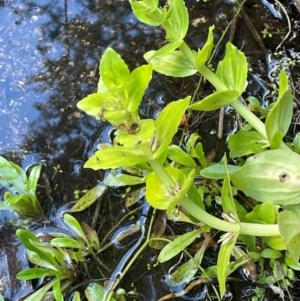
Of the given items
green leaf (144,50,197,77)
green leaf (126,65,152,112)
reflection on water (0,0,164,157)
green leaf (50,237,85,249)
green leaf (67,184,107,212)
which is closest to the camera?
green leaf (126,65,152,112)

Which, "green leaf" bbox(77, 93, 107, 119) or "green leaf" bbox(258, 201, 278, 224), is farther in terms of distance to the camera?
"green leaf" bbox(258, 201, 278, 224)

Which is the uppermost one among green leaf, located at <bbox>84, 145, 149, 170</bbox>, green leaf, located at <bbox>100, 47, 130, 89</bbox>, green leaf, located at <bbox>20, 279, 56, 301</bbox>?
green leaf, located at <bbox>100, 47, 130, 89</bbox>

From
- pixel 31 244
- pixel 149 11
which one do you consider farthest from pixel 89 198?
pixel 149 11

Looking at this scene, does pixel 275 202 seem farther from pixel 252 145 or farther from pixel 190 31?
pixel 190 31

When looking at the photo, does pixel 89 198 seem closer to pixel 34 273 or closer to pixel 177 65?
pixel 34 273

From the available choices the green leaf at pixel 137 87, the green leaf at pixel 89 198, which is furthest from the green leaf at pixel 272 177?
the green leaf at pixel 89 198

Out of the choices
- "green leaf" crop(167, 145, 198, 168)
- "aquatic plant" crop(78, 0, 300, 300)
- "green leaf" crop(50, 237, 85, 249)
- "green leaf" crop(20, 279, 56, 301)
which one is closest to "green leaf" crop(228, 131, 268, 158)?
"aquatic plant" crop(78, 0, 300, 300)

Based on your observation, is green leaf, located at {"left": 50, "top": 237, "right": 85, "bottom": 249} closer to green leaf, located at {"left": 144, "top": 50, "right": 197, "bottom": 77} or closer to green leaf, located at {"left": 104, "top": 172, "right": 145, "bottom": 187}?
green leaf, located at {"left": 104, "top": 172, "right": 145, "bottom": 187}
